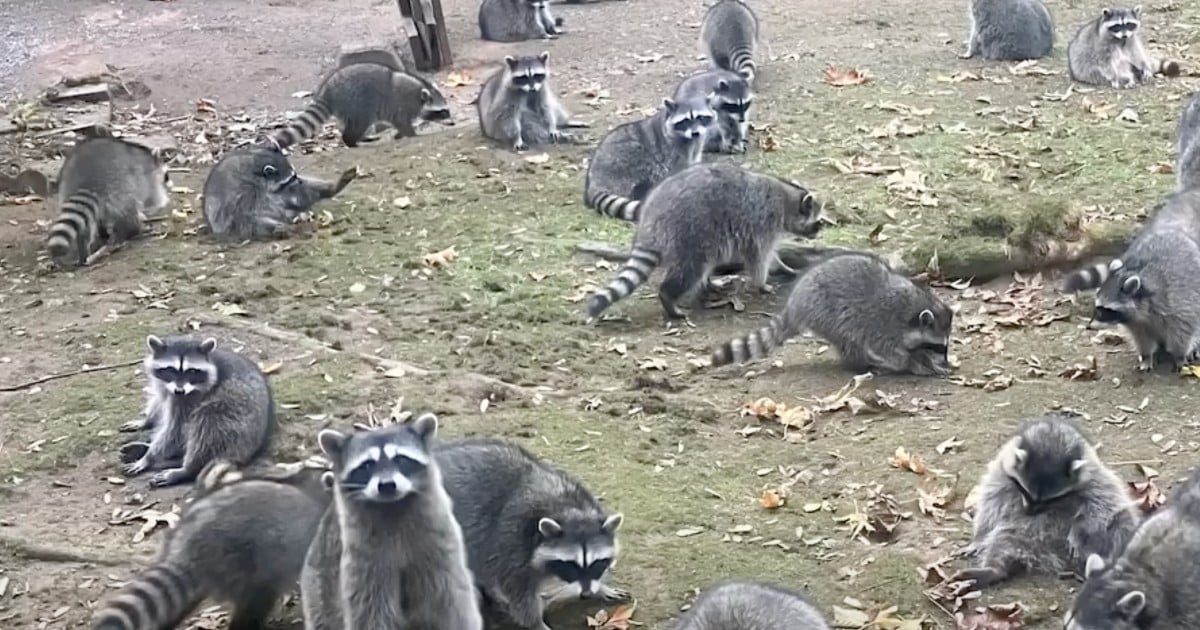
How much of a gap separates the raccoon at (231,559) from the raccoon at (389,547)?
0.26m

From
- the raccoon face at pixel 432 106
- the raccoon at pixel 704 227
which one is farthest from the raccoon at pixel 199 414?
the raccoon face at pixel 432 106

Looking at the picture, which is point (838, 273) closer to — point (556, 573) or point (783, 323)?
point (783, 323)

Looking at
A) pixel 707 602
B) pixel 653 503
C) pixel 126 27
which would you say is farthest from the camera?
pixel 126 27


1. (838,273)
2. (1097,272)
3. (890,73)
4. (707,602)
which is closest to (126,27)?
(890,73)

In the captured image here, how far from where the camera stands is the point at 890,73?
38.5ft

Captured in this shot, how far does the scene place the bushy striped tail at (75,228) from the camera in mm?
8117

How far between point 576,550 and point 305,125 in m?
6.98

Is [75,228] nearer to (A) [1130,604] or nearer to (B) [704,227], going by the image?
(B) [704,227]

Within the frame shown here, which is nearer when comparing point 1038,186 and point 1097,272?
point 1097,272

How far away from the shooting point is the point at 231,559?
4148 millimetres

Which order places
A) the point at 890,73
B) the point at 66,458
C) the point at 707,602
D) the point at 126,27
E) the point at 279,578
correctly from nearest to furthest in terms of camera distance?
1. the point at 707,602
2. the point at 279,578
3. the point at 66,458
4. the point at 890,73
5. the point at 126,27

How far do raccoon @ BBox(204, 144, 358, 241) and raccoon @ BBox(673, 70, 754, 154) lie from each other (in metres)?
2.70

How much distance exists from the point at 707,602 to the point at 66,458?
2988 mm

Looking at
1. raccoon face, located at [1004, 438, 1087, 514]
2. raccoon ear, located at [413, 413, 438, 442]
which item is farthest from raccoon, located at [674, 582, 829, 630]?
raccoon face, located at [1004, 438, 1087, 514]
